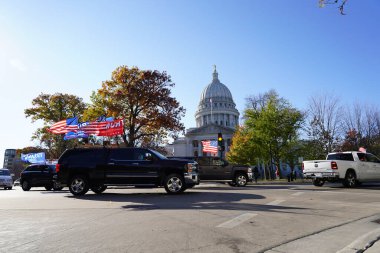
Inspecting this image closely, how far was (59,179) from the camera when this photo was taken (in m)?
15.5

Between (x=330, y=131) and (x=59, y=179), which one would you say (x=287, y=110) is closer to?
(x=330, y=131)

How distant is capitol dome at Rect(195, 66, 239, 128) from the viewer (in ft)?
438

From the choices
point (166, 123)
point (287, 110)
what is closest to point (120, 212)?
point (166, 123)

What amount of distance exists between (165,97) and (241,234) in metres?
33.6

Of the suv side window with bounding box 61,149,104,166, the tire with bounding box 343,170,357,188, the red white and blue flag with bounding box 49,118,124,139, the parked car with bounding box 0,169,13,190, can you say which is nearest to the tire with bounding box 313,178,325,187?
the tire with bounding box 343,170,357,188

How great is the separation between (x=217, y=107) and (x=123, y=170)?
118527 millimetres

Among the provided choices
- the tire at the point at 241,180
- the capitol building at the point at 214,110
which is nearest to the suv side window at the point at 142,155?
the tire at the point at 241,180

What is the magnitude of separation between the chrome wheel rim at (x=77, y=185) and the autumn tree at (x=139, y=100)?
23.7 metres

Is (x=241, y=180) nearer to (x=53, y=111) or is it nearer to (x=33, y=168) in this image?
(x=33, y=168)

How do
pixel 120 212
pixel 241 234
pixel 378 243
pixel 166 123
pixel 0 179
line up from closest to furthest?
pixel 378 243 < pixel 241 234 < pixel 120 212 < pixel 0 179 < pixel 166 123

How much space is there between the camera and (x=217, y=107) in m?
132

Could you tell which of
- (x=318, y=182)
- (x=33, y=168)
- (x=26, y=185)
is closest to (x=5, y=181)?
(x=26, y=185)

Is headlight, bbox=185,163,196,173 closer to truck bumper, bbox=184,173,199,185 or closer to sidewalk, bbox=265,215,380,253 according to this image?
truck bumper, bbox=184,173,199,185

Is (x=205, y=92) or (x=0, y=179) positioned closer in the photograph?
(x=0, y=179)
